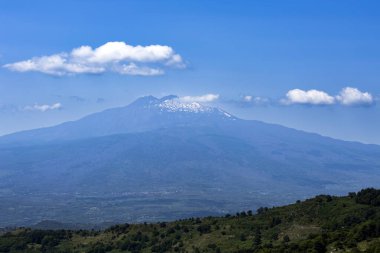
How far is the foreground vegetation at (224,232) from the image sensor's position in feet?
172

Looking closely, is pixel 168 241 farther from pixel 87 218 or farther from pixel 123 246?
pixel 87 218

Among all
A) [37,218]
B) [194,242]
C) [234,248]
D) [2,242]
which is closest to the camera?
[234,248]

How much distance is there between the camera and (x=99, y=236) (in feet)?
220

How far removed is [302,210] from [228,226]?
302 inches

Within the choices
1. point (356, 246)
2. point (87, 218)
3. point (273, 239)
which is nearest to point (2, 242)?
point (273, 239)

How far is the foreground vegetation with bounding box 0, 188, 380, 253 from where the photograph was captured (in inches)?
2069

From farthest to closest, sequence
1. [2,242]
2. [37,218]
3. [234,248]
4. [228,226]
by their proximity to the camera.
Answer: [37,218] → [2,242] → [228,226] → [234,248]

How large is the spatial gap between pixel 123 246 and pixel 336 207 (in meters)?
21.5

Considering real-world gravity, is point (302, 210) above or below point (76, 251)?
above

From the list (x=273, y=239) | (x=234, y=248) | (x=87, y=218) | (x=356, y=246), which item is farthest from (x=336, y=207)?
(x=87, y=218)

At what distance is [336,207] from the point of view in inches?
2287

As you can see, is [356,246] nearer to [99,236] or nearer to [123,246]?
[123,246]

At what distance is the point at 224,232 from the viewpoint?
58.2m

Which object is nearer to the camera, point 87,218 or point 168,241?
A: point 168,241
